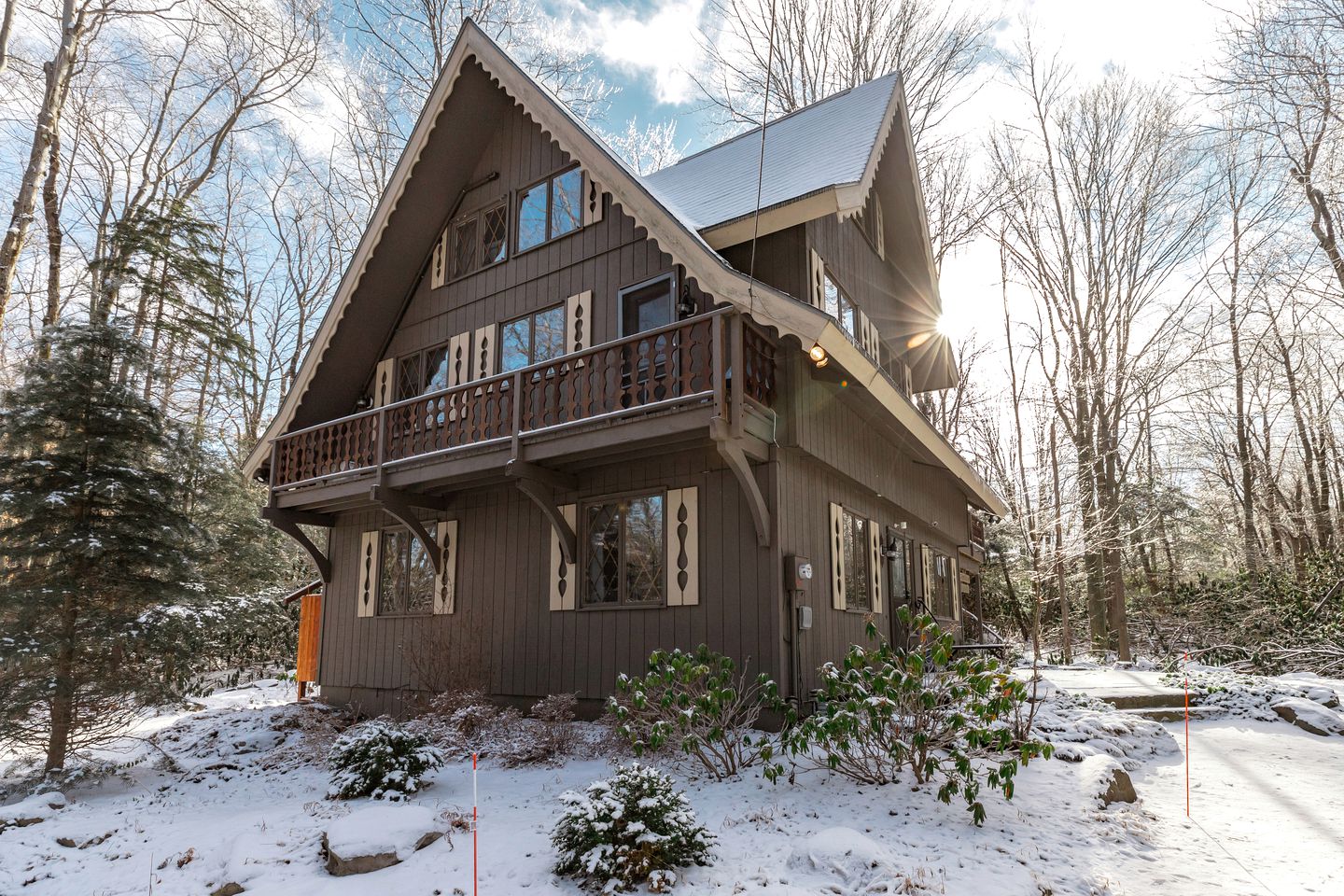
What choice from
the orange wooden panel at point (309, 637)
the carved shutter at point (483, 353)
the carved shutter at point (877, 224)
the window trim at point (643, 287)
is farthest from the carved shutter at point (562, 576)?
the carved shutter at point (877, 224)

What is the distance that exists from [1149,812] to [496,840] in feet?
17.4

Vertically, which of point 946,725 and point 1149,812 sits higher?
point 946,725

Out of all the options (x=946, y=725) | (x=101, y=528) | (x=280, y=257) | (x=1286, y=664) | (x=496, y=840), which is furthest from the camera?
(x=280, y=257)

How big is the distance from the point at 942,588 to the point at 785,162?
A: 30.9 feet

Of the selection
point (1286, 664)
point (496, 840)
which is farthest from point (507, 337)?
point (1286, 664)

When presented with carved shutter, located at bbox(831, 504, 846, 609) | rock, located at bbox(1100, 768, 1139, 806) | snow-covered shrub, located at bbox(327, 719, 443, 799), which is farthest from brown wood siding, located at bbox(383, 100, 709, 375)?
rock, located at bbox(1100, 768, 1139, 806)

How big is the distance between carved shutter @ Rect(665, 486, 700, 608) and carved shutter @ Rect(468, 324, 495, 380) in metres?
3.91

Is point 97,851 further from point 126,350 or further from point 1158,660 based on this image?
point 1158,660

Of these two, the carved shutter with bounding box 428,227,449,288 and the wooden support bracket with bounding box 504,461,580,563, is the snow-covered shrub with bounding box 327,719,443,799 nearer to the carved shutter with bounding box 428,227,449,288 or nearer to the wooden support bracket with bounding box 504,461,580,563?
the wooden support bracket with bounding box 504,461,580,563

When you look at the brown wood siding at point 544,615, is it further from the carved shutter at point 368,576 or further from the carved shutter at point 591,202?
the carved shutter at point 591,202

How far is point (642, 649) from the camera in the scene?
939cm

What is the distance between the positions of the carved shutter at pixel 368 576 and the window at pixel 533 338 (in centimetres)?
366

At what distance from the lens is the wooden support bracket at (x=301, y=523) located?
12.7 m

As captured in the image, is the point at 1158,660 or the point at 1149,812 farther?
the point at 1158,660
